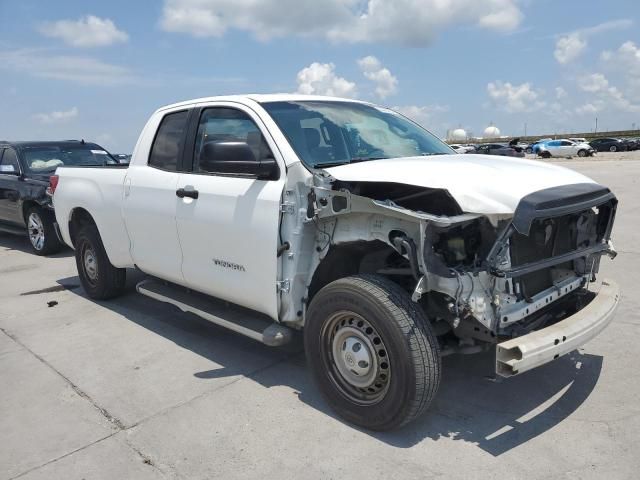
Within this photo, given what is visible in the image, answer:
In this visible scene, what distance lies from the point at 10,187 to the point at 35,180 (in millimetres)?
836

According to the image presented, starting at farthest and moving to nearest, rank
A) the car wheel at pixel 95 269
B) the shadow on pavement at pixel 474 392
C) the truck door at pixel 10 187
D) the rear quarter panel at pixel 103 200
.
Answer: the truck door at pixel 10 187, the car wheel at pixel 95 269, the rear quarter panel at pixel 103 200, the shadow on pavement at pixel 474 392

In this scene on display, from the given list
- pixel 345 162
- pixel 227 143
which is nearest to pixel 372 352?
pixel 345 162

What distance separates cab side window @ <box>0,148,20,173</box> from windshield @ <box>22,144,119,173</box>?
199 mm

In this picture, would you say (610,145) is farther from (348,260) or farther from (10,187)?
(348,260)

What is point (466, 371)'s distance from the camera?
4242 millimetres

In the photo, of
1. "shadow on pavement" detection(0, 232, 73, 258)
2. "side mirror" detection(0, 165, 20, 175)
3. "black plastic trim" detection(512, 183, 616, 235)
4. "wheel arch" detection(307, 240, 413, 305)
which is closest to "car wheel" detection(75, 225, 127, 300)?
"wheel arch" detection(307, 240, 413, 305)

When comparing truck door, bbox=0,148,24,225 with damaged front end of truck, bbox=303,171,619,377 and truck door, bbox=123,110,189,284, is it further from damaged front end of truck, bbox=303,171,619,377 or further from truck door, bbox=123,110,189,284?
damaged front end of truck, bbox=303,171,619,377

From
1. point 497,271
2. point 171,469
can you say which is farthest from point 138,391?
point 497,271

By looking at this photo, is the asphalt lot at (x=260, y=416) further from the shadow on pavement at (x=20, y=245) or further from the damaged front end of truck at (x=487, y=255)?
the shadow on pavement at (x=20, y=245)

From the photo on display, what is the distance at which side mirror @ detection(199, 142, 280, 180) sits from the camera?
12.3ft

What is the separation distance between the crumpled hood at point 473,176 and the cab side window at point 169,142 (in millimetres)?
1673

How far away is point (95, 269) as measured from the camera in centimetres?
626

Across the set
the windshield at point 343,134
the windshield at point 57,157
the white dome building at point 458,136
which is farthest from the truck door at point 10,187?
the white dome building at point 458,136

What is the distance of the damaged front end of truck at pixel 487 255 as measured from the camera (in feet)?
9.93
